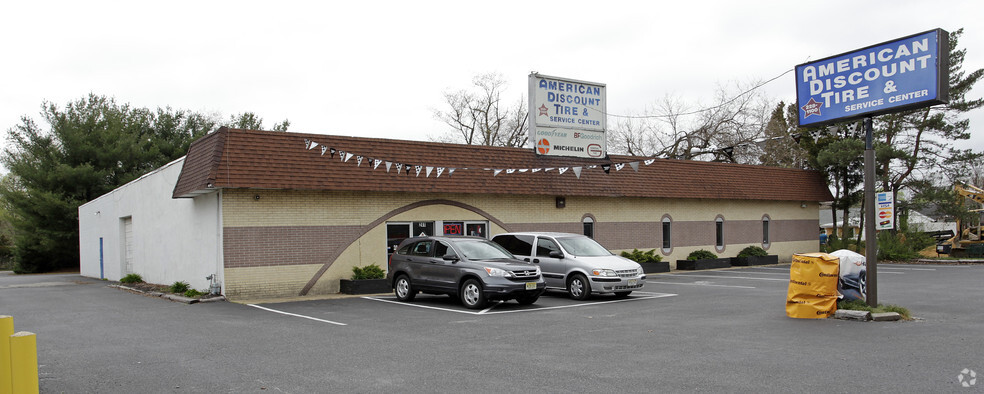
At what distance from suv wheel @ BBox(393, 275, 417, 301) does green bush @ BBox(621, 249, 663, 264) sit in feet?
35.4

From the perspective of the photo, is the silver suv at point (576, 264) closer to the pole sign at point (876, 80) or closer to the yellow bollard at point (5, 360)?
the pole sign at point (876, 80)

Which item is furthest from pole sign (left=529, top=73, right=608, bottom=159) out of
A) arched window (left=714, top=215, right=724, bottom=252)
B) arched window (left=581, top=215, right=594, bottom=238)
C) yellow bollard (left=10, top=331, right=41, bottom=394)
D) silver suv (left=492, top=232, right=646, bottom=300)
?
yellow bollard (left=10, top=331, right=41, bottom=394)

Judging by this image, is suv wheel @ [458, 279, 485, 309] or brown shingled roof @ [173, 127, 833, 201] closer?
suv wheel @ [458, 279, 485, 309]

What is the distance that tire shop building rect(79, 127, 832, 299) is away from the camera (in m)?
16.8

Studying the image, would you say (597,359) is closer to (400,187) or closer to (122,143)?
(400,187)

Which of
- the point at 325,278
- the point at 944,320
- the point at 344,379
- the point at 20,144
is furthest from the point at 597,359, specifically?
the point at 20,144

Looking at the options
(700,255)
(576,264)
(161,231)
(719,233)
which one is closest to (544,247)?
(576,264)

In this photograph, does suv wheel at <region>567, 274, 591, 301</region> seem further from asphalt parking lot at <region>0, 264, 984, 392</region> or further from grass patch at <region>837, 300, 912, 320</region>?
grass patch at <region>837, 300, 912, 320</region>

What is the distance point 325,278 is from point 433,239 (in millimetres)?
4441

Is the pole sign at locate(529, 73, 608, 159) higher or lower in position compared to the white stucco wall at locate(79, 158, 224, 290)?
higher

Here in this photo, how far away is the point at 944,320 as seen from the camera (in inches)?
452

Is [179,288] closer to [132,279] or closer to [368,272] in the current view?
[368,272]

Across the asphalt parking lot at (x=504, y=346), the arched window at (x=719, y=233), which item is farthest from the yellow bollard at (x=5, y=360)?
the arched window at (x=719, y=233)

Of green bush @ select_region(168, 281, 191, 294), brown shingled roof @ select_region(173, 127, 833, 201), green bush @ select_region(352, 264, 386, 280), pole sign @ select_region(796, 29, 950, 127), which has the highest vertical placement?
pole sign @ select_region(796, 29, 950, 127)
